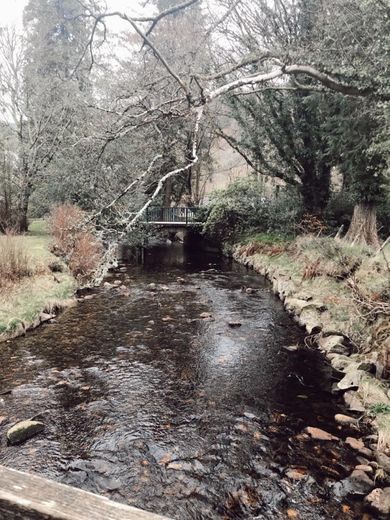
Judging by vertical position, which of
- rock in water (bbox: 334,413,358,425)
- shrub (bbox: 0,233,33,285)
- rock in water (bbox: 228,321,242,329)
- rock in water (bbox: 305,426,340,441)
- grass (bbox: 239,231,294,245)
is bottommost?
rock in water (bbox: 305,426,340,441)

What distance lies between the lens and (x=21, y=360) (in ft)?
21.4

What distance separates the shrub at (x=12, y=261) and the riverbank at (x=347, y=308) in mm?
6507

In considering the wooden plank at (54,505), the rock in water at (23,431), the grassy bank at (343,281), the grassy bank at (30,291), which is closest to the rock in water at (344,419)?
the grassy bank at (343,281)

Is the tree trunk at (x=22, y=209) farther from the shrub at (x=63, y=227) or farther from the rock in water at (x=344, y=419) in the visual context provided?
the rock in water at (x=344, y=419)

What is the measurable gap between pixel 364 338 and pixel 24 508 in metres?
6.53

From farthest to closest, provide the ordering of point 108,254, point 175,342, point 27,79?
point 27,79
point 175,342
point 108,254

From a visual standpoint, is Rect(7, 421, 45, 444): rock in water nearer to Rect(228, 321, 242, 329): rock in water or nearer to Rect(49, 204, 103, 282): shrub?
Rect(228, 321, 242, 329): rock in water

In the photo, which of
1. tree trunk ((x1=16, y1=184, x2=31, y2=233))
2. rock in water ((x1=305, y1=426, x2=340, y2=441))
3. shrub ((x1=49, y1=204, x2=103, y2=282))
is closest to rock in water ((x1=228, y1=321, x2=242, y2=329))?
rock in water ((x1=305, y1=426, x2=340, y2=441))

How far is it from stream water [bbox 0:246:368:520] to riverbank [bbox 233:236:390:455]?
39cm

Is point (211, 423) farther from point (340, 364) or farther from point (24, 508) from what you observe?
point (24, 508)

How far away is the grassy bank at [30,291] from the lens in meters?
7.81

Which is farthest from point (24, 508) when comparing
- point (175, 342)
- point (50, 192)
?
point (50, 192)

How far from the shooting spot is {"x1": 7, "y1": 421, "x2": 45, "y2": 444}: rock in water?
4422 mm

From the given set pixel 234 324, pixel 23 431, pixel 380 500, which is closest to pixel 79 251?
pixel 234 324
